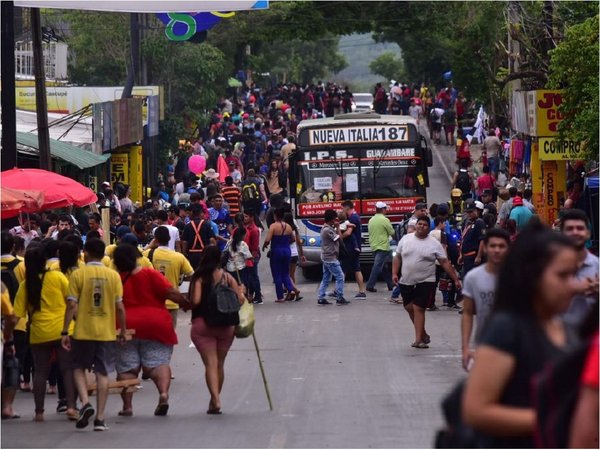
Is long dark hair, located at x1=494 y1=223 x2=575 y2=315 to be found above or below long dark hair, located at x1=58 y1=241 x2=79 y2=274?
above

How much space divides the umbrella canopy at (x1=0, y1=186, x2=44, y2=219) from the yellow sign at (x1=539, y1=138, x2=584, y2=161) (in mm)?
10529

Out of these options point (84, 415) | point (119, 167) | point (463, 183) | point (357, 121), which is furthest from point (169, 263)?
point (463, 183)

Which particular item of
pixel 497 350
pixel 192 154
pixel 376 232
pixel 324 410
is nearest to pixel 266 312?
pixel 376 232

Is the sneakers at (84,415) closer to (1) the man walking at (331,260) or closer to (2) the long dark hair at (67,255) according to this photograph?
(2) the long dark hair at (67,255)

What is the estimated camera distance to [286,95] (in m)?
68.1

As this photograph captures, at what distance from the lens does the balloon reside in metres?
36.0

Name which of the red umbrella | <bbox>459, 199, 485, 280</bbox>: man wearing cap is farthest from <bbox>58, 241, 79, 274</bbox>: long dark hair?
<bbox>459, 199, 485, 280</bbox>: man wearing cap

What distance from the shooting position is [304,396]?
1247cm

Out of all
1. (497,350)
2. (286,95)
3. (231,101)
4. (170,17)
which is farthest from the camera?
(286,95)

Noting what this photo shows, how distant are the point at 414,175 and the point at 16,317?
1449cm

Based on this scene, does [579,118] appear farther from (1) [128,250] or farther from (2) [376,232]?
(1) [128,250]

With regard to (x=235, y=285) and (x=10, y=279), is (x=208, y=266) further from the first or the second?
(x=10, y=279)

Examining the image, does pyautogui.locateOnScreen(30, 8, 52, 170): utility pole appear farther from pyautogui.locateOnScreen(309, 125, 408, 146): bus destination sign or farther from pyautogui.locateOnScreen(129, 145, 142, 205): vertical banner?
pyautogui.locateOnScreen(129, 145, 142, 205): vertical banner

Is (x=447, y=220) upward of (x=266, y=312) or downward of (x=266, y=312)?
upward
